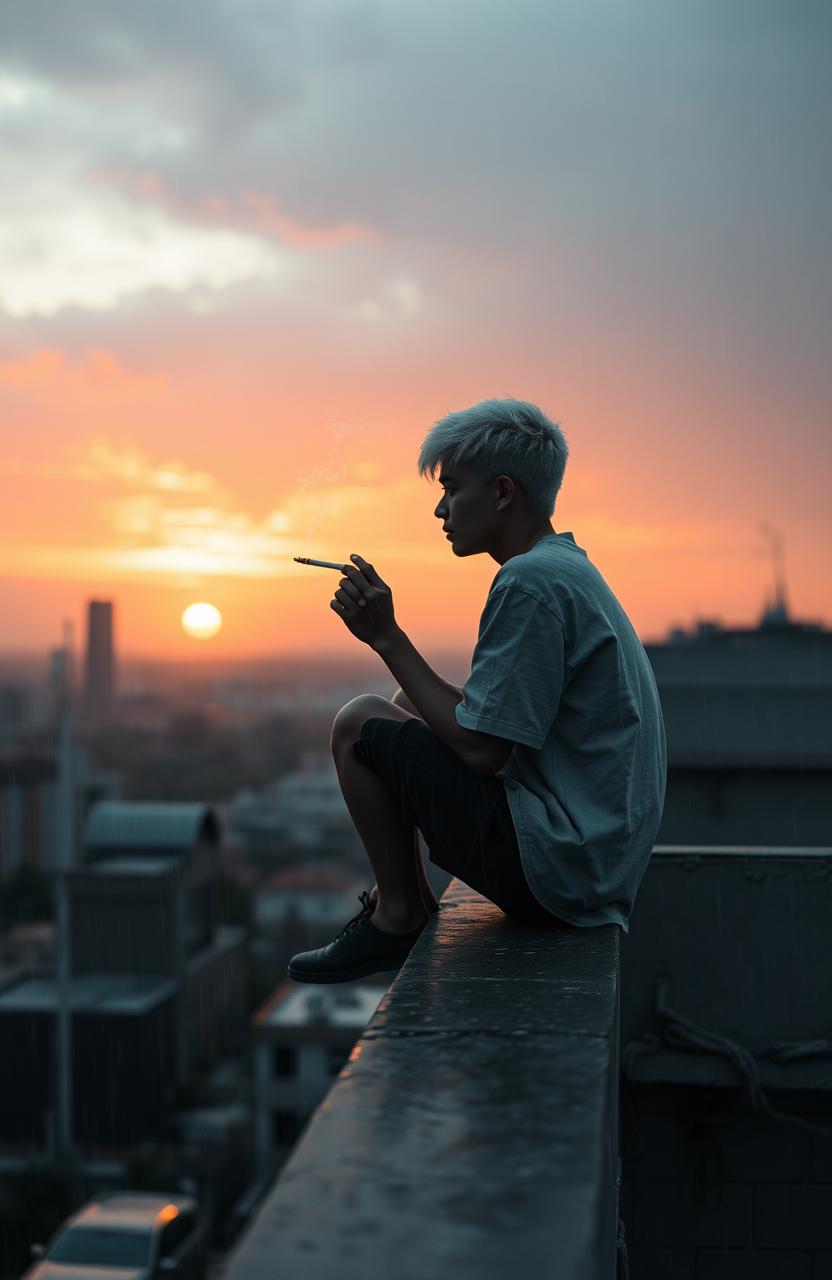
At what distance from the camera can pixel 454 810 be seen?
252 centimetres

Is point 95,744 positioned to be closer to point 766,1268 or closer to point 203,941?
point 203,941

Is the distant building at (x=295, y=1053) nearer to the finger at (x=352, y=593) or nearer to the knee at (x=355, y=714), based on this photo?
the knee at (x=355, y=714)

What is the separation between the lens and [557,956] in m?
2.23

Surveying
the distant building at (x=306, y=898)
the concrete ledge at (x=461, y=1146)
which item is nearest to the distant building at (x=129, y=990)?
the distant building at (x=306, y=898)

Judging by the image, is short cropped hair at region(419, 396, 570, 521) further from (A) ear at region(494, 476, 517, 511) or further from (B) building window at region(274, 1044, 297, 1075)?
(B) building window at region(274, 1044, 297, 1075)

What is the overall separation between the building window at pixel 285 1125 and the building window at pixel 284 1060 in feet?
5.71

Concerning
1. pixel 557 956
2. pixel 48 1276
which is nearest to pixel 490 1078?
pixel 557 956

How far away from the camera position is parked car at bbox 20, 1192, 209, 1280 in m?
17.5

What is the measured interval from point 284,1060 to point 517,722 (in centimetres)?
2980

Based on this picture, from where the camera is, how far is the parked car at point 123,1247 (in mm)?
17500

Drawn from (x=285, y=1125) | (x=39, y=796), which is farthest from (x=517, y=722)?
(x=39, y=796)

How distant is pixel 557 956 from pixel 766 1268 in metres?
1.66

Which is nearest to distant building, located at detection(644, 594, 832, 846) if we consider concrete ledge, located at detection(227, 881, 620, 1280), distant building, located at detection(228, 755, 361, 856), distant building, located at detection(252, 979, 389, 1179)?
concrete ledge, located at detection(227, 881, 620, 1280)

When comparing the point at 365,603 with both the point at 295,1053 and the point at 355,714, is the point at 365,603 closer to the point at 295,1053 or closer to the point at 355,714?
the point at 355,714
